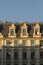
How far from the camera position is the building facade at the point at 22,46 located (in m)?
68.8

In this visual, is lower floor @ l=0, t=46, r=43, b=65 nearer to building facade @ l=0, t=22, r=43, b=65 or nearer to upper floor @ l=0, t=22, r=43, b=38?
building facade @ l=0, t=22, r=43, b=65

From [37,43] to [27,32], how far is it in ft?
14.3

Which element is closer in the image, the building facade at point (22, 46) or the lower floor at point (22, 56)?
the lower floor at point (22, 56)

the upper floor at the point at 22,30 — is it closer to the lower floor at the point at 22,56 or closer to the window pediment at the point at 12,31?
the window pediment at the point at 12,31

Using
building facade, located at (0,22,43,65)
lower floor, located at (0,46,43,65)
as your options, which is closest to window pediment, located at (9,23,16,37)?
building facade, located at (0,22,43,65)

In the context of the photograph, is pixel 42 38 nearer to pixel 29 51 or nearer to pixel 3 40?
pixel 29 51

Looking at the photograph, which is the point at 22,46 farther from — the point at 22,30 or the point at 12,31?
the point at 12,31

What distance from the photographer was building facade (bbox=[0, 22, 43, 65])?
68750mm

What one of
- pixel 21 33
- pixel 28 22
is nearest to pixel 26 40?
pixel 21 33

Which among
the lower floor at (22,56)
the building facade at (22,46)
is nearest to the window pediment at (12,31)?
the building facade at (22,46)

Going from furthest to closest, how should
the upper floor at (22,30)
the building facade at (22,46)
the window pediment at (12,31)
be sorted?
the window pediment at (12,31)
the upper floor at (22,30)
the building facade at (22,46)

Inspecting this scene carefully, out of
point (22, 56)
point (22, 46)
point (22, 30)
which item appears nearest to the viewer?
point (22, 56)

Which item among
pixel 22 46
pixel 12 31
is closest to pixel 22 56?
pixel 22 46

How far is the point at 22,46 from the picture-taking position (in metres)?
69.2
